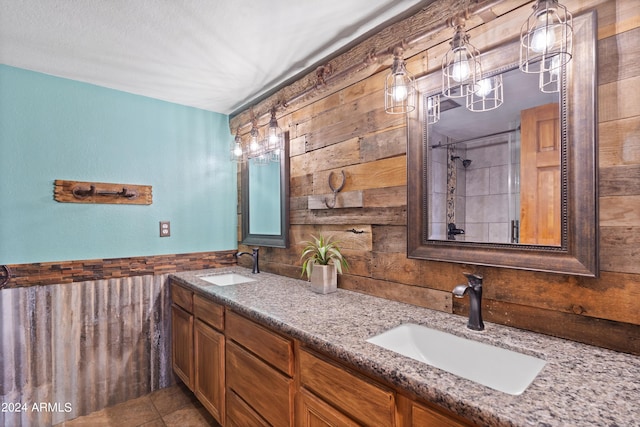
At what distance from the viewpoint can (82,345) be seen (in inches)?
83.7

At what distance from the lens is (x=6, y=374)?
6.18 feet

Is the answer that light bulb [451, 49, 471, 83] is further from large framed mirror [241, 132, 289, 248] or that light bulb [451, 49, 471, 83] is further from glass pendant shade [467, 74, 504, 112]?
large framed mirror [241, 132, 289, 248]

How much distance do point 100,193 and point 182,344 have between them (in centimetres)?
121

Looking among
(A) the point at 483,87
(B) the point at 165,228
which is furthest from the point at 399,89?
(B) the point at 165,228

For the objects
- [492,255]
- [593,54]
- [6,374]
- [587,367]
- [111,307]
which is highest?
[593,54]

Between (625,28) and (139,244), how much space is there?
2806mm

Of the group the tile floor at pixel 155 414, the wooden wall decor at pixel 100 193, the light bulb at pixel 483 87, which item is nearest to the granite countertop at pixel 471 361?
the light bulb at pixel 483 87

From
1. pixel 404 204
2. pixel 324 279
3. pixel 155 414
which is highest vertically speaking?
pixel 404 204

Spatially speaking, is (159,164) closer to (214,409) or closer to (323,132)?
(323,132)

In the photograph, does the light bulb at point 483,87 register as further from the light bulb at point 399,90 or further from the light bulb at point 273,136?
the light bulb at point 273,136

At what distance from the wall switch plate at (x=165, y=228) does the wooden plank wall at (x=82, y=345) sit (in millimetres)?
333

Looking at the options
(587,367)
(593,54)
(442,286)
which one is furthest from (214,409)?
(593,54)

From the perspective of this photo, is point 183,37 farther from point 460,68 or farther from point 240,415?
point 240,415

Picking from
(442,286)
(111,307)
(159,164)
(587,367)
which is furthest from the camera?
(159,164)
